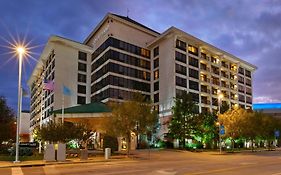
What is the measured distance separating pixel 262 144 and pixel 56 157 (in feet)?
287

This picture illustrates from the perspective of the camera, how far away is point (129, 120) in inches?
1599

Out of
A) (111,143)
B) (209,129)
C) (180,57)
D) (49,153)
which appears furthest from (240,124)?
(49,153)

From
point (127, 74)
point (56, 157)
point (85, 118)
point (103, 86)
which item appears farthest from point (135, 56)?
point (56, 157)

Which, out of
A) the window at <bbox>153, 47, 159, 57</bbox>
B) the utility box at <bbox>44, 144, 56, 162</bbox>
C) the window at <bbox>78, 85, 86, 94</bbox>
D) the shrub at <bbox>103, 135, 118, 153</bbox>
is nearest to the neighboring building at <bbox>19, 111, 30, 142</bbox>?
the window at <bbox>78, 85, 86, 94</bbox>

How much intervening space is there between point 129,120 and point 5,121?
14.1 metres

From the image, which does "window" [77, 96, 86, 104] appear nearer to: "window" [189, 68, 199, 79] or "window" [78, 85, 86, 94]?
"window" [78, 85, 86, 94]

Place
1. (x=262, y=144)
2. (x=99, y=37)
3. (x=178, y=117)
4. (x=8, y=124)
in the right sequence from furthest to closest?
1. (x=262, y=144)
2. (x=99, y=37)
3. (x=178, y=117)
4. (x=8, y=124)

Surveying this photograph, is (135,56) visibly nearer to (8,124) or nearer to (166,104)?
(166,104)

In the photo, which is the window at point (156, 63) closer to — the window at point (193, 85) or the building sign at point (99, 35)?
the window at point (193, 85)

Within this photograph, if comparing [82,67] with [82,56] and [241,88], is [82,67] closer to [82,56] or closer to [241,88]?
[82,56]

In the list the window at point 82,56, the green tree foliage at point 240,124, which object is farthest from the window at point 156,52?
the green tree foliage at point 240,124

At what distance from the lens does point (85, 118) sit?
52.3 m

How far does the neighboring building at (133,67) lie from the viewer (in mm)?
83438

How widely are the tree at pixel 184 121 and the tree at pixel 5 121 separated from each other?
30.5 metres
